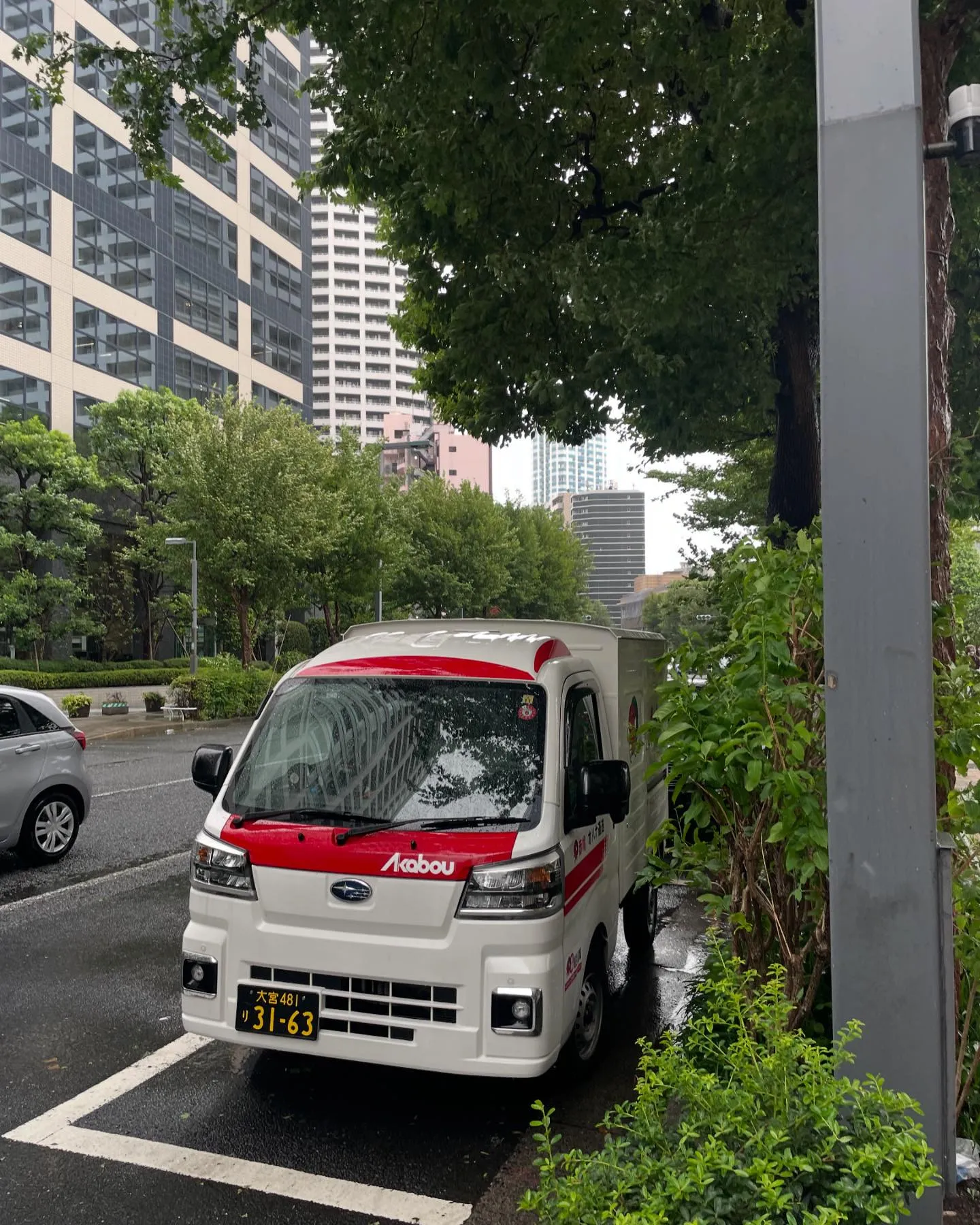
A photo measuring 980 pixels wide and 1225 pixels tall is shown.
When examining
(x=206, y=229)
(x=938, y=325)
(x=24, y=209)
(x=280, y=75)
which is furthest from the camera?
(x=280, y=75)

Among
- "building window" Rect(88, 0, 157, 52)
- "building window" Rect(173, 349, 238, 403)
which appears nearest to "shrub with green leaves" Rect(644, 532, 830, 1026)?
"building window" Rect(173, 349, 238, 403)

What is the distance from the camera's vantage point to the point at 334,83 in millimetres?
8930

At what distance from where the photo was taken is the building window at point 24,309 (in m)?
35.5

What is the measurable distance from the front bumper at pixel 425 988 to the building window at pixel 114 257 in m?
41.0

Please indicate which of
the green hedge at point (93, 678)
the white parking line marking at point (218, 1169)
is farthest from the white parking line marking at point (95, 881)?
the green hedge at point (93, 678)

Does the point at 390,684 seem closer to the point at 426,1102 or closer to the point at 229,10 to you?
the point at 426,1102

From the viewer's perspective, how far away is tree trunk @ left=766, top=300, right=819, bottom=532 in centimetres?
1036

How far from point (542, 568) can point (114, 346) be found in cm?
2935

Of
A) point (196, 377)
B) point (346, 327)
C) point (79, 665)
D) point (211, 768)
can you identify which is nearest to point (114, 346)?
point (196, 377)

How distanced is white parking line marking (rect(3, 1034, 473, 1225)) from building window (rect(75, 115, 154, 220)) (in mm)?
41073

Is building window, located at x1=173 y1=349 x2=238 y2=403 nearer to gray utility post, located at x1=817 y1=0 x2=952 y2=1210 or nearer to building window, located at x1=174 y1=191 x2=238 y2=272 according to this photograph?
building window, located at x1=174 y1=191 x2=238 y2=272

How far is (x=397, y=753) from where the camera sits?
4410mm

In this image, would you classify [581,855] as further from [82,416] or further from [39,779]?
[82,416]

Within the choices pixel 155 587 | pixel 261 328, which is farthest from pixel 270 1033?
pixel 261 328
